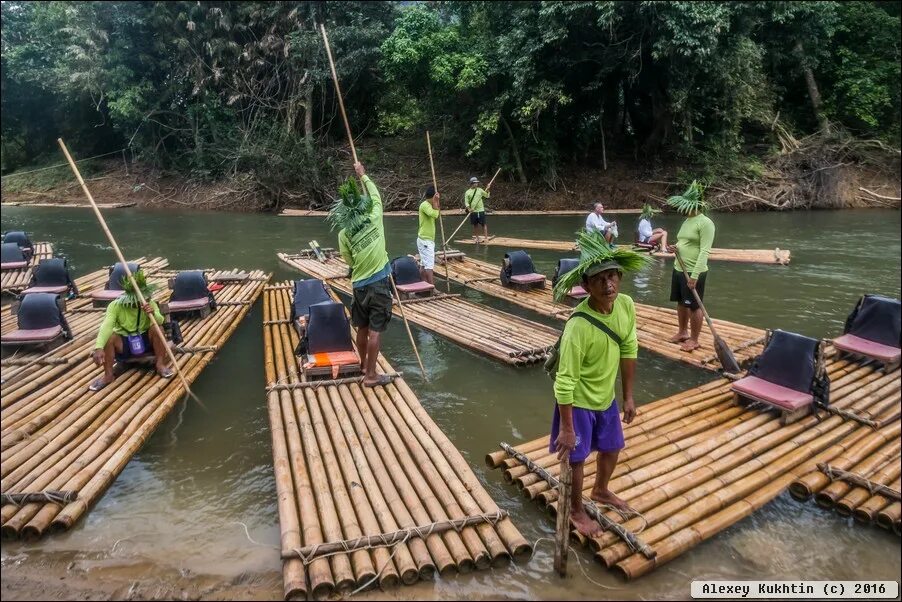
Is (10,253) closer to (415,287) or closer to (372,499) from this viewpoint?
(415,287)

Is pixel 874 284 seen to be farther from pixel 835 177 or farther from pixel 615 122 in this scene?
pixel 615 122

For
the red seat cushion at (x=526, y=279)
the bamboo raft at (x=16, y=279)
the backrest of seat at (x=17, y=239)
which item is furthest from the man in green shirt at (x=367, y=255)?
the backrest of seat at (x=17, y=239)

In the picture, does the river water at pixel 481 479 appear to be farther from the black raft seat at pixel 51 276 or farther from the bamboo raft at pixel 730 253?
the black raft seat at pixel 51 276

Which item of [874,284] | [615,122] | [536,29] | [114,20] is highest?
[114,20]

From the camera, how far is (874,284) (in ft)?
29.1

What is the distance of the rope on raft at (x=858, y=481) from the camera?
3439mm

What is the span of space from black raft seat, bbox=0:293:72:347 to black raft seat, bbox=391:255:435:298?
13.3 feet

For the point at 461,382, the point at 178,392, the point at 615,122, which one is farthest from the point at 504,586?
the point at 615,122

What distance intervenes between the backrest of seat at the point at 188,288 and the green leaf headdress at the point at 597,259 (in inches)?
233

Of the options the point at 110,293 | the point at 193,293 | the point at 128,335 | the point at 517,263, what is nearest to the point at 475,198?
the point at 517,263

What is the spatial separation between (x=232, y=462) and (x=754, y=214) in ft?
54.5

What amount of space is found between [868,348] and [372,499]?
487 centimetres

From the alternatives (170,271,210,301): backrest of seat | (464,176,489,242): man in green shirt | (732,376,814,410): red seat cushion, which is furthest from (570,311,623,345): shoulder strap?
(464,176,489,242): man in green shirt

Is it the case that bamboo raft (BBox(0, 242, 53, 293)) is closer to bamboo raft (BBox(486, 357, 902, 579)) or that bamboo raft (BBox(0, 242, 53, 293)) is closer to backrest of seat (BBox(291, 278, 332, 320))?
backrest of seat (BBox(291, 278, 332, 320))
